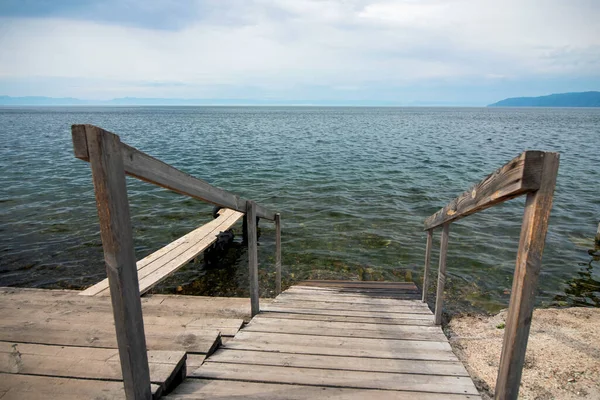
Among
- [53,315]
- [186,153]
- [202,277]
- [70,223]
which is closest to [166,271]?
[202,277]

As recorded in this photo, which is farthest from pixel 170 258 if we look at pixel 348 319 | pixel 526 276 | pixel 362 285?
pixel 526 276

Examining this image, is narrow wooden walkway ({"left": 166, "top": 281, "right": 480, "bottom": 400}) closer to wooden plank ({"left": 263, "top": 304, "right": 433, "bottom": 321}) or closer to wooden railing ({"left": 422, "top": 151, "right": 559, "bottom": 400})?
wooden plank ({"left": 263, "top": 304, "right": 433, "bottom": 321})

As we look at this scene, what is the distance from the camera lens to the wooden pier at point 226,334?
1.72m

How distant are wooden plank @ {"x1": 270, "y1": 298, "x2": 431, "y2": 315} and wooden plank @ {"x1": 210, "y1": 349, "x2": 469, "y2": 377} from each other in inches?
61.8

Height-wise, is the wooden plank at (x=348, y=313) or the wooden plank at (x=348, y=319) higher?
the wooden plank at (x=348, y=319)

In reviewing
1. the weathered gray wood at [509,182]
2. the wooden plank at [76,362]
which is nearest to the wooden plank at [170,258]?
the wooden plank at [76,362]

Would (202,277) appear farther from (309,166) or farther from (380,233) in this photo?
(309,166)

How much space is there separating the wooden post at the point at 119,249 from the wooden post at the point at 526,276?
197cm

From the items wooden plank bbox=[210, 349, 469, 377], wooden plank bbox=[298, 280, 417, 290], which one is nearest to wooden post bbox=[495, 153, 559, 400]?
wooden plank bbox=[210, 349, 469, 377]

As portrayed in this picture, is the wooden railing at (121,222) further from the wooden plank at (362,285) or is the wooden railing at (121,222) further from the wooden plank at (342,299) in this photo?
the wooden plank at (362,285)

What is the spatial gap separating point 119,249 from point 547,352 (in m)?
5.35

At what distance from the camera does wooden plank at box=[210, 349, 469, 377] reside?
2629 millimetres

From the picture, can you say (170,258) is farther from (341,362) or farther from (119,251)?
(119,251)

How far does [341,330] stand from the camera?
11.5ft
